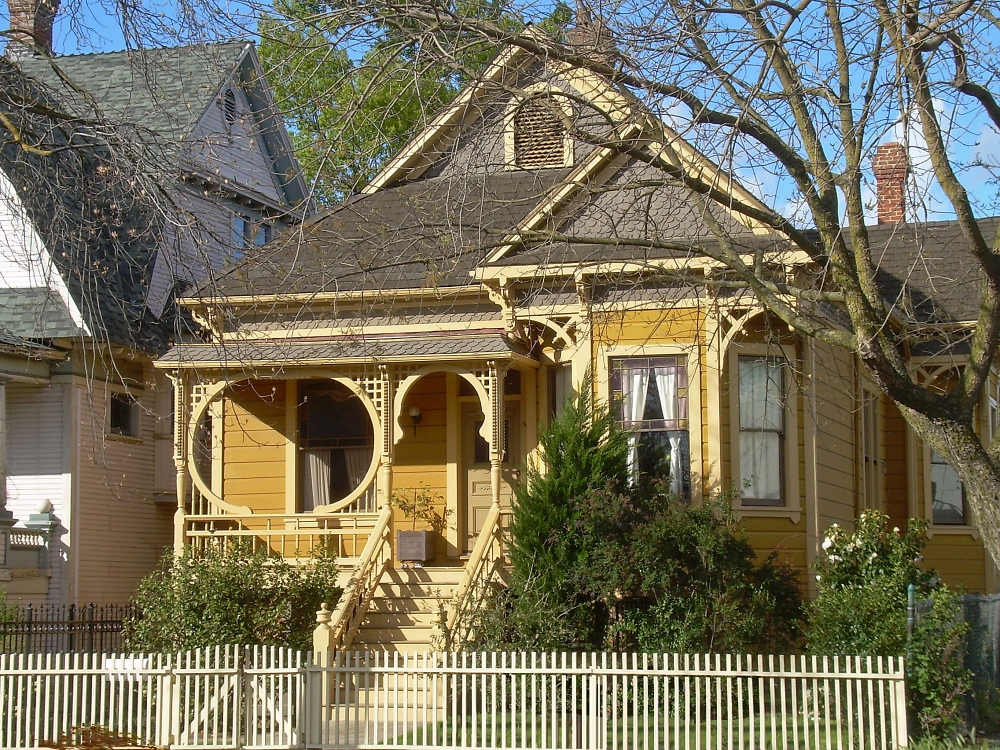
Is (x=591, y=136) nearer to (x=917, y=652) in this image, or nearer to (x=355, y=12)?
(x=355, y=12)

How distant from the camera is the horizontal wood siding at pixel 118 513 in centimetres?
2070

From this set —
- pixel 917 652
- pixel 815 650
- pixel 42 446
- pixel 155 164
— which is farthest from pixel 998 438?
pixel 42 446

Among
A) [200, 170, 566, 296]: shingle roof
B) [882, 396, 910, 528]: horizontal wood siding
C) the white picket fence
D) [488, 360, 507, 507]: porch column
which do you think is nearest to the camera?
the white picket fence

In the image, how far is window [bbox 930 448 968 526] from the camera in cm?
1995

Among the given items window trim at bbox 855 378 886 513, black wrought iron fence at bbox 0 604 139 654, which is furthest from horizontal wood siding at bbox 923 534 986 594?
black wrought iron fence at bbox 0 604 139 654

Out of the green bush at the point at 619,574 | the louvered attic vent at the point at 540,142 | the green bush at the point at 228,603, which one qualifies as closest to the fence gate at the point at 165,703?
the green bush at the point at 228,603

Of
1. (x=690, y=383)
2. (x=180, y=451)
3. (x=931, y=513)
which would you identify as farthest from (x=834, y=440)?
(x=180, y=451)

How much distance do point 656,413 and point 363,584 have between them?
4.22 metres

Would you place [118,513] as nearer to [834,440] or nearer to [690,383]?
[690,383]

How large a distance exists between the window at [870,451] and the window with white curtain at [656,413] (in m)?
3.99

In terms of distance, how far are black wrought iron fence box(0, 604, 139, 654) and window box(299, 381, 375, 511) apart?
10.1ft

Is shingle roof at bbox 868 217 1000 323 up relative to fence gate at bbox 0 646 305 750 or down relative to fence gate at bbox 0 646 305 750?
up

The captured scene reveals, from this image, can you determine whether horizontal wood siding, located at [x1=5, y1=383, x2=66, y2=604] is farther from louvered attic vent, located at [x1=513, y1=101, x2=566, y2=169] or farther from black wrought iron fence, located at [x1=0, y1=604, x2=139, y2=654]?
louvered attic vent, located at [x1=513, y1=101, x2=566, y2=169]

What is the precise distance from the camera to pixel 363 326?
648 inches
